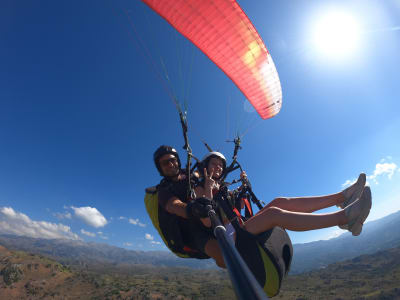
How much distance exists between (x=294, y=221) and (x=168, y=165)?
241 cm

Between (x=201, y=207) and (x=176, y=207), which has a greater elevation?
(x=176, y=207)

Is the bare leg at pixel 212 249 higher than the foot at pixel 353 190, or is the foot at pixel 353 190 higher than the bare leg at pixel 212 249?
the foot at pixel 353 190

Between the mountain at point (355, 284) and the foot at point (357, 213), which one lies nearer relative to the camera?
the foot at point (357, 213)

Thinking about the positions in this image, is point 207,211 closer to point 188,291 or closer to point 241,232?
point 241,232

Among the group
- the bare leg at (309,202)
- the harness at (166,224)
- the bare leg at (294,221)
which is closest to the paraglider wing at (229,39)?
the bare leg at (309,202)

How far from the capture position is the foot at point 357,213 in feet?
8.93

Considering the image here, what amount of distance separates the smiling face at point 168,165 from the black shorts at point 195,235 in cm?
106

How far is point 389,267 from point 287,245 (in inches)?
6269

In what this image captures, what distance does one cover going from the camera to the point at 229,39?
22.6ft

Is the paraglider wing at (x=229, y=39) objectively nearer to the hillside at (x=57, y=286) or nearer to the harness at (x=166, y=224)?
the harness at (x=166, y=224)

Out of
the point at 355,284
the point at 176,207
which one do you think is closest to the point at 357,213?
the point at 176,207

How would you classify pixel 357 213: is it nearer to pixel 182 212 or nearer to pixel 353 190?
pixel 353 190

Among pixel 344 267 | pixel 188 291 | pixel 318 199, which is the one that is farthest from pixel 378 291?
pixel 318 199

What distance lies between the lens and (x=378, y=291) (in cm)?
7875
